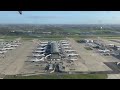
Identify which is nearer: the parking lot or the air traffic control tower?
the parking lot

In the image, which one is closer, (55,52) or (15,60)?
(15,60)

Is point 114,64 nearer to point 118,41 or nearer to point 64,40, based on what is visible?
point 64,40

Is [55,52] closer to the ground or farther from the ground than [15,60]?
closer to the ground

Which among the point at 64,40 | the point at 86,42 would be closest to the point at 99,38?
the point at 86,42

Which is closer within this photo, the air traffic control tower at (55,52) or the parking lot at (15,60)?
the parking lot at (15,60)
